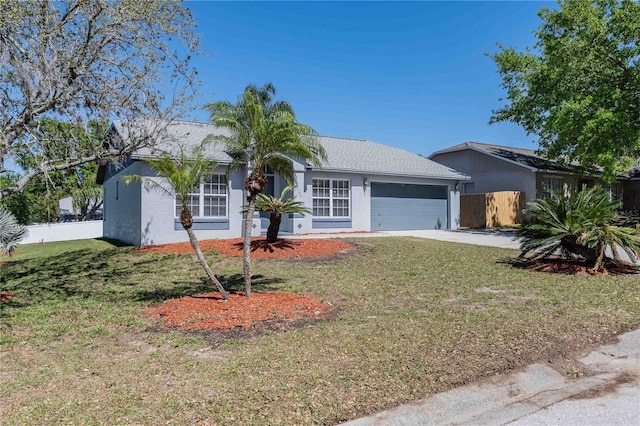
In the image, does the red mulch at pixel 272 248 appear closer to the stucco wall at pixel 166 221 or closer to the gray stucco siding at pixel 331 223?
the stucco wall at pixel 166 221

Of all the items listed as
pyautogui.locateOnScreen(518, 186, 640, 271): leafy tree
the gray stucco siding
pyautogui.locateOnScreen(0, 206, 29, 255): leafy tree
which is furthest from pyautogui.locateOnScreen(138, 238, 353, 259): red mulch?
pyautogui.locateOnScreen(518, 186, 640, 271): leafy tree

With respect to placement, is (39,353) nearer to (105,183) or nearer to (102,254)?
(102,254)

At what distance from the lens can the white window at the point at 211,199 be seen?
54.3ft

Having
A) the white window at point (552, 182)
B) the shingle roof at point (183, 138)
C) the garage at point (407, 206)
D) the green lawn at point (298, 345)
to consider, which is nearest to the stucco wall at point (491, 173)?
the white window at point (552, 182)

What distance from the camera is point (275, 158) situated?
8258mm

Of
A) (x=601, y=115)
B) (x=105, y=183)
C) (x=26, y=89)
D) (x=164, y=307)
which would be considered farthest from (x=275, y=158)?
(x=105, y=183)

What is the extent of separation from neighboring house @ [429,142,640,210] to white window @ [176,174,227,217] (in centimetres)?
1782

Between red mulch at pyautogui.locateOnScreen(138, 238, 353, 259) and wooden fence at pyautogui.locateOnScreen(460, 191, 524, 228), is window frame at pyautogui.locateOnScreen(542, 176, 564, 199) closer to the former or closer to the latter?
wooden fence at pyautogui.locateOnScreen(460, 191, 524, 228)

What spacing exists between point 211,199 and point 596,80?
18.1 meters

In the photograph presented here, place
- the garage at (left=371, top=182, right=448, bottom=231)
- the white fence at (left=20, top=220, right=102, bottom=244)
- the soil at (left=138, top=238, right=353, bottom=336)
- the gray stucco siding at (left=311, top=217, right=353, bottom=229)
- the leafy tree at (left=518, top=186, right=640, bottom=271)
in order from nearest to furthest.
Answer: the soil at (left=138, top=238, right=353, bottom=336) < the leafy tree at (left=518, top=186, right=640, bottom=271) < the gray stucco siding at (left=311, top=217, right=353, bottom=229) < the garage at (left=371, top=182, right=448, bottom=231) < the white fence at (left=20, top=220, right=102, bottom=244)

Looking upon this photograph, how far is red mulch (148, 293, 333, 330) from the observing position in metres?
6.09

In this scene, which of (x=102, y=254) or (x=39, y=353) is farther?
(x=102, y=254)

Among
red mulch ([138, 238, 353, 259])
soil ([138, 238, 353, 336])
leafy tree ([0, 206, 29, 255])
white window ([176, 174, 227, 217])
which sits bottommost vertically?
soil ([138, 238, 353, 336])

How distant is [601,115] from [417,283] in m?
14.2
